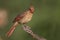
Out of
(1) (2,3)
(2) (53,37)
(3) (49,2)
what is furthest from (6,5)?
(2) (53,37)

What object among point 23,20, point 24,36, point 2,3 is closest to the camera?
point 23,20

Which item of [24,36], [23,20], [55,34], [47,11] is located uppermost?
[47,11]

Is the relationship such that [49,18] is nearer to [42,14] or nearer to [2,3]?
[42,14]

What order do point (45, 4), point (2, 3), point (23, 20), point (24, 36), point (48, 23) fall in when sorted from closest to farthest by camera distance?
1. point (23, 20)
2. point (24, 36)
3. point (48, 23)
4. point (45, 4)
5. point (2, 3)

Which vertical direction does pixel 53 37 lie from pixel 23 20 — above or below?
above

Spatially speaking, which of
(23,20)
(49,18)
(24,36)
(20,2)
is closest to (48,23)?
(49,18)

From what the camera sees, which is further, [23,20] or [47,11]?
[47,11]
